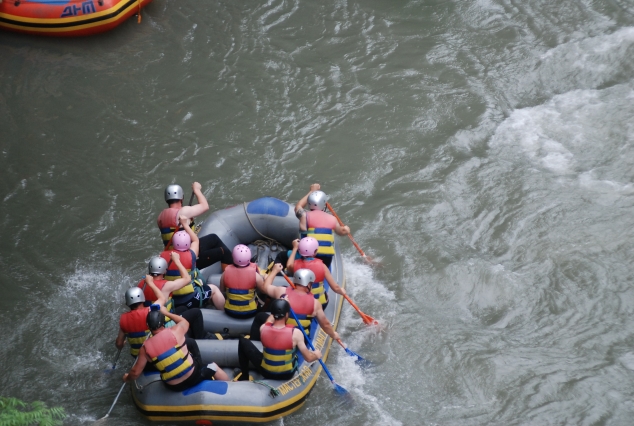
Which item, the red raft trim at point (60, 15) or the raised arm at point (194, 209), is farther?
the red raft trim at point (60, 15)

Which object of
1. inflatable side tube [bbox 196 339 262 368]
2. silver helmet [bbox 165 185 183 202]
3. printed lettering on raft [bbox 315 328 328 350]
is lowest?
printed lettering on raft [bbox 315 328 328 350]

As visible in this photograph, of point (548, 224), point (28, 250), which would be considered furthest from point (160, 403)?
point (548, 224)

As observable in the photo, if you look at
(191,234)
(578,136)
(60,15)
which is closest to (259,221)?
(191,234)

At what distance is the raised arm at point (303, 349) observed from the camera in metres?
6.39

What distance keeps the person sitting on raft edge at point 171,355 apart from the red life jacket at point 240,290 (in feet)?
2.44

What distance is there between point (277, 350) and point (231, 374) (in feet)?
2.44

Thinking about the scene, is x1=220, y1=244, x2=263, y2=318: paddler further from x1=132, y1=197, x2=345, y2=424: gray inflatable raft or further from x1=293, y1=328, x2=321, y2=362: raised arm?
x1=293, y1=328, x2=321, y2=362: raised arm

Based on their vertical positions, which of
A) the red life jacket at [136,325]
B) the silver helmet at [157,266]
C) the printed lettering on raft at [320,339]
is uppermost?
the silver helmet at [157,266]

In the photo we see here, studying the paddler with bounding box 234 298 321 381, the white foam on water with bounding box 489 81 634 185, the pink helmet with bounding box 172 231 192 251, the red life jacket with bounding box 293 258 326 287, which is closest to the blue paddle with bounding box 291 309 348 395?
the paddler with bounding box 234 298 321 381

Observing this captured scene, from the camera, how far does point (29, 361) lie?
769 centimetres

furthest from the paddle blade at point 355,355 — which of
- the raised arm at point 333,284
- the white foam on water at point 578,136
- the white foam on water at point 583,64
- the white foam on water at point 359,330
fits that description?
the white foam on water at point 583,64

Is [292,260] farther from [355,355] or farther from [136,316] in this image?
[136,316]

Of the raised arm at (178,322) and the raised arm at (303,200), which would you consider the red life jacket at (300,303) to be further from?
the raised arm at (303,200)

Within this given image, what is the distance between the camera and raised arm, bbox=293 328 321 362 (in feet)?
21.0
